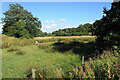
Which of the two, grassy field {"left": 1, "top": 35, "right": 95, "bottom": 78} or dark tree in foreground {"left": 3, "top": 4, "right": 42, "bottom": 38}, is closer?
grassy field {"left": 1, "top": 35, "right": 95, "bottom": 78}

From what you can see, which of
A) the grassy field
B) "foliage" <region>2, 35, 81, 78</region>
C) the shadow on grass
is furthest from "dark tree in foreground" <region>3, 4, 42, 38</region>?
"foliage" <region>2, 35, 81, 78</region>

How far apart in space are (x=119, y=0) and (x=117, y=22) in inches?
80.8

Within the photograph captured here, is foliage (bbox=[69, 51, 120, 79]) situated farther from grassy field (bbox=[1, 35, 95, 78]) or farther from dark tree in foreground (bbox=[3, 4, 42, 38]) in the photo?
dark tree in foreground (bbox=[3, 4, 42, 38])

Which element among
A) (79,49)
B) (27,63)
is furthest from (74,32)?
(27,63)

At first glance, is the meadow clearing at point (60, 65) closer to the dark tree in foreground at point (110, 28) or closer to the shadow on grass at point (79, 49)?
the shadow on grass at point (79, 49)

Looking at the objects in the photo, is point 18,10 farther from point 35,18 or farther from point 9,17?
point 35,18

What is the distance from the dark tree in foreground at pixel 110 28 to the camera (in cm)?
602

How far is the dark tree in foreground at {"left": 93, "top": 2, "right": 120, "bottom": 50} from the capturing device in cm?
602

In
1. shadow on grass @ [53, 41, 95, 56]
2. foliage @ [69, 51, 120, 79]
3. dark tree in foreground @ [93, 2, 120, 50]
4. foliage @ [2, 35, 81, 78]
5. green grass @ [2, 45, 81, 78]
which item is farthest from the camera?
shadow on grass @ [53, 41, 95, 56]

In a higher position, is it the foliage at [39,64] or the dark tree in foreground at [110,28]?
the dark tree in foreground at [110,28]

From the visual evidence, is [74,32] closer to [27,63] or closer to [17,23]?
[17,23]

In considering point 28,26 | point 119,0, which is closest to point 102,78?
point 119,0

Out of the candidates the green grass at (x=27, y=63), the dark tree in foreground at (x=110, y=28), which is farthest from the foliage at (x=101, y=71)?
the dark tree in foreground at (x=110, y=28)

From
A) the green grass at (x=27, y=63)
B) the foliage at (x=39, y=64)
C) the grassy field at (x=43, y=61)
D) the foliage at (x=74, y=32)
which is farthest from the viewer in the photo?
the foliage at (x=74, y=32)
